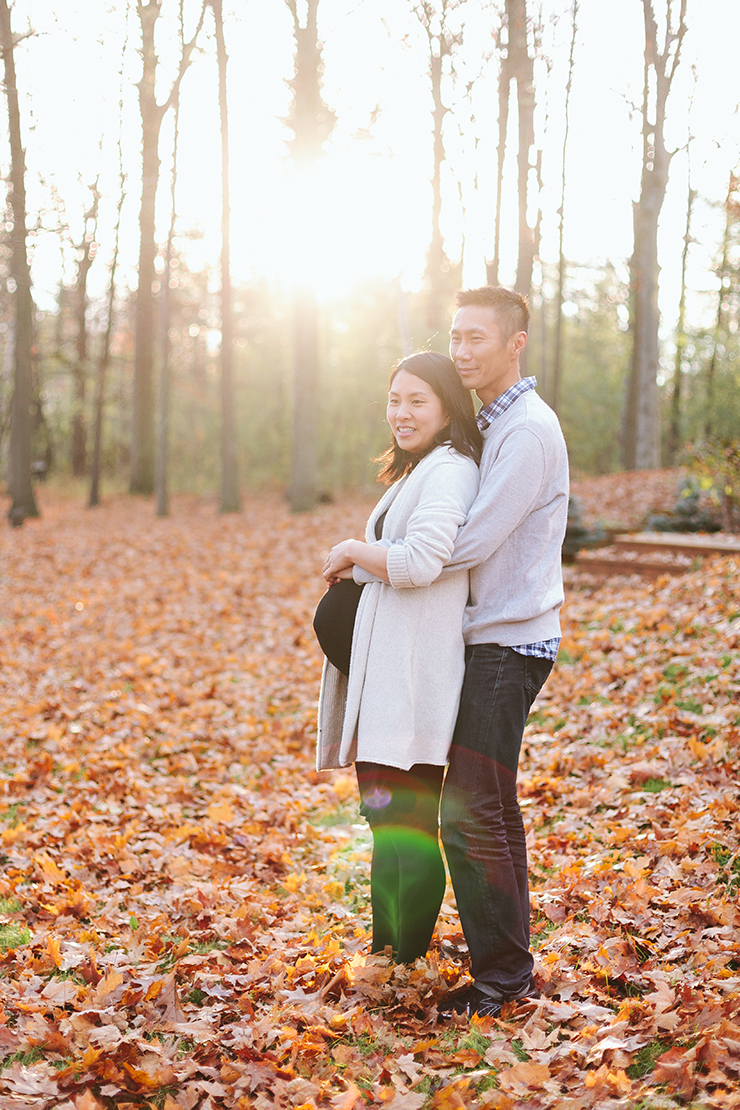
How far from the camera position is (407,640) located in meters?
2.98

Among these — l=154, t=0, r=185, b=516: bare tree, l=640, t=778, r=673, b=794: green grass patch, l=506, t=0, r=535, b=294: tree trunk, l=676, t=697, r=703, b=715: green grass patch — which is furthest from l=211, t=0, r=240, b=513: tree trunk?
l=640, t=778, r=673, b=794: green grass patch

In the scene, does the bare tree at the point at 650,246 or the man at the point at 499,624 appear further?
the bare tree at the point at 650,246

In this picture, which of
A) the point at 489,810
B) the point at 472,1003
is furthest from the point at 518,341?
the point at 472,1003

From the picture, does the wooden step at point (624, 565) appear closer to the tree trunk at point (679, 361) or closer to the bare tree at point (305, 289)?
the bare tree at point (305, 289)

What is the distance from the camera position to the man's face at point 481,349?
121 inches

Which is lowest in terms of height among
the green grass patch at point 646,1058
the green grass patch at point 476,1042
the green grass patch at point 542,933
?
the green grass patch at point 542,933

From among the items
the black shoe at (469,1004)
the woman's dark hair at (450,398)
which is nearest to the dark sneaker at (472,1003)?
the black shoe at (469,1004)

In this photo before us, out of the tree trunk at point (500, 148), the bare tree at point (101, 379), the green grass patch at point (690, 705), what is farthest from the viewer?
the bare tree at point (101, 379)

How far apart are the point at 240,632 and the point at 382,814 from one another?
7.13 metres

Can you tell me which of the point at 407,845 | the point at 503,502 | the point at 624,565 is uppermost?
the point at 503,502

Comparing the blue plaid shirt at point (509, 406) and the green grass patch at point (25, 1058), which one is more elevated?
the blue plaid shirt at point (509, 406)

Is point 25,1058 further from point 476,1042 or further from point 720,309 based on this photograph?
point 720,309

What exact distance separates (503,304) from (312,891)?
3011 mm

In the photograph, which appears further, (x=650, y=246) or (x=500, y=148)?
(x=650, y=246)
